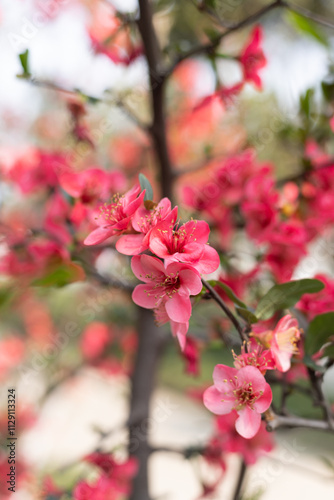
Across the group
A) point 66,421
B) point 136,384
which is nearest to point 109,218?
point 136,384

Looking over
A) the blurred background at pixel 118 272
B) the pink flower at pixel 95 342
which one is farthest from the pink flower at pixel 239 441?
the pink flower at pixel 95 342

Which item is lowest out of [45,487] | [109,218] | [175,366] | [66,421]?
[175,366]

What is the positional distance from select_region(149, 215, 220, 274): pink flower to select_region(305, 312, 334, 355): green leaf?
5.3 inches

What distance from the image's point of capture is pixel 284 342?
14.2 inches

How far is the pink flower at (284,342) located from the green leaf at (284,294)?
0.01 m

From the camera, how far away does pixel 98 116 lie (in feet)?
5.80

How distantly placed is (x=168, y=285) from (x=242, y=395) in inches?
4.0

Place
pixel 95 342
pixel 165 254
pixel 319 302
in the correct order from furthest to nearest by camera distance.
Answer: pixel 95 342, pixel 319 302, pixel 165 254

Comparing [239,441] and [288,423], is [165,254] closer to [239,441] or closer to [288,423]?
[288,423]

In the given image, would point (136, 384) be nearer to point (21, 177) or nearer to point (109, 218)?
point (21, 177)

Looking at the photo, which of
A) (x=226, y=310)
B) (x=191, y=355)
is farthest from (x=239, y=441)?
(x=226, y=310)

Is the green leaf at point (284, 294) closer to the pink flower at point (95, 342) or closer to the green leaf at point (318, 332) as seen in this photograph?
the green leaf at point (318, 332)

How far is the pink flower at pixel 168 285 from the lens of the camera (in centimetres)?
31

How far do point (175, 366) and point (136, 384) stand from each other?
3.07m
